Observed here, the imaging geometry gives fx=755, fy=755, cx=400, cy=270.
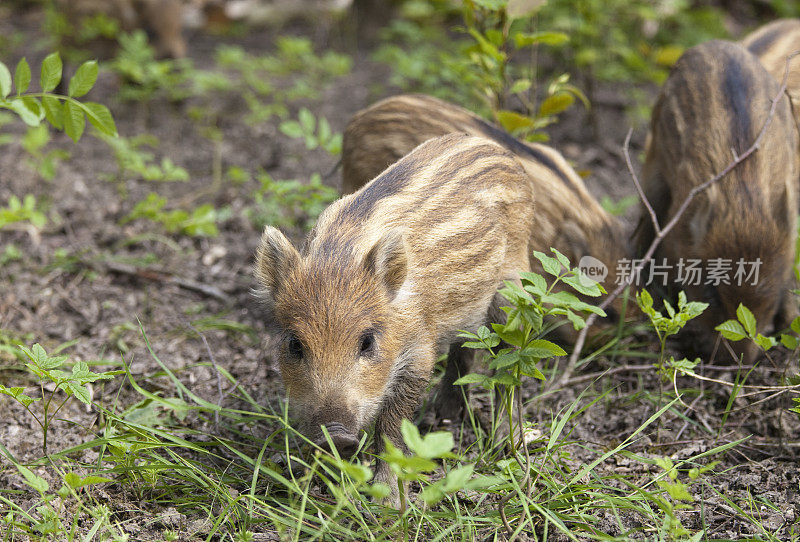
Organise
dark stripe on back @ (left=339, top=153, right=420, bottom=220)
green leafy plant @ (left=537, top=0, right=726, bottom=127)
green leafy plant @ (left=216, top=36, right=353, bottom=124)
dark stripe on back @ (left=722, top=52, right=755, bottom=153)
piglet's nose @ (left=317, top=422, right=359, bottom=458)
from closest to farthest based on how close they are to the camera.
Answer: piglet's nose @ (left=317, top=422, right=359, bottom=458)
dark stripe on back @ (left=339, top=153, right=420, bottom=220)
dark stripe on back @ (left=722, top=52, right=755, bottom=153)
green leafy plant @ (left=537, top=0, right=726, bottom=127)
green leafy plant @ (left=216, top=36, right=353, bottom=124)

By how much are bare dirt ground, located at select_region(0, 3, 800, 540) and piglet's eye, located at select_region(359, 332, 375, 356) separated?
62 cm

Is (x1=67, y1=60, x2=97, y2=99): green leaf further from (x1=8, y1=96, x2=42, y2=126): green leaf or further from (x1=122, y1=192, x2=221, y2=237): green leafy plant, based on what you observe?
(x1=122, y1=192, x2=221, y2=237): green leafy plant

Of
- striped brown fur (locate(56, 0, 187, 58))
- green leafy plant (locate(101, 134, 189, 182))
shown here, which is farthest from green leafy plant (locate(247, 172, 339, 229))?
striped brown fur (locate(56, 0, 187, 58))

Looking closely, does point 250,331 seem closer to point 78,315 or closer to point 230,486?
point 78,315

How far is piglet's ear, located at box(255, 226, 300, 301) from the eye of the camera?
2639 millimetres

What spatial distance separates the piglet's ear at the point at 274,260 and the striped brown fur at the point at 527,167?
117 cm

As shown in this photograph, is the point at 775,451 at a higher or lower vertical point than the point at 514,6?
lower

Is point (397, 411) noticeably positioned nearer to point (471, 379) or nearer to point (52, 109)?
point (471, 379)

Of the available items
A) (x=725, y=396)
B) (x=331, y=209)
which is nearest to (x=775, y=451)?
(x=725, y=396)

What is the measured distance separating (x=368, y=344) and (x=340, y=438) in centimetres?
38

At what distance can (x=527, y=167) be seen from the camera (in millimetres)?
3646

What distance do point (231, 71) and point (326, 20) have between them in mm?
1511

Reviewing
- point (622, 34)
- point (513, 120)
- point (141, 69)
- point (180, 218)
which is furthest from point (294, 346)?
point (622, 34)

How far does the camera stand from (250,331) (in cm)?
378
